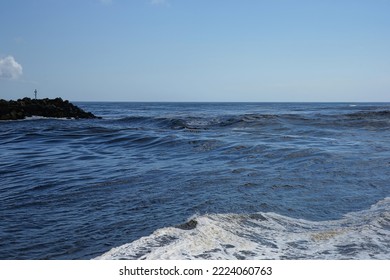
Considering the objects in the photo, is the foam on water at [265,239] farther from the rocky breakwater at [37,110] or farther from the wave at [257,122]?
the rocky breakwater at [37,110]

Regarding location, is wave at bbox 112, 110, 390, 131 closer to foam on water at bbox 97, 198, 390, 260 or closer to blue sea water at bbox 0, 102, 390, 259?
blue sea water at bbox 0, 102, 390, 259

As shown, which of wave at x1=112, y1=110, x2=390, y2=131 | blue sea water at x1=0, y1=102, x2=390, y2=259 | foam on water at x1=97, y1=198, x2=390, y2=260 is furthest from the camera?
wave at x1=112, y1=110, x2=390, y2=131

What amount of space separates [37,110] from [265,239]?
3312cm

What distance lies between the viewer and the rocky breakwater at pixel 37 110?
31.8 metres

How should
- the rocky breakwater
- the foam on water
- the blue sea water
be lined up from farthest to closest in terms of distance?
the rocky breakwater, the blue sea water, the foam on water

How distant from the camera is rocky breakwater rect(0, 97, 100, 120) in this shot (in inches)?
1252

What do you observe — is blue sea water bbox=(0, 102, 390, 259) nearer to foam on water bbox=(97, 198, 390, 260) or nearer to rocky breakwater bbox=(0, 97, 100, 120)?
foam on water bbox=(97, 198, 390, 260)

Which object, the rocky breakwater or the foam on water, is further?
the rocky breakwater

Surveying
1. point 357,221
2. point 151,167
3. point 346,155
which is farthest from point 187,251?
point 346,155

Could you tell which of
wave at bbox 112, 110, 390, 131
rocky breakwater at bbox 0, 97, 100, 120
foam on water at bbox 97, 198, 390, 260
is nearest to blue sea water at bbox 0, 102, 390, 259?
foam on water at bbox 97, 198, 390, 260

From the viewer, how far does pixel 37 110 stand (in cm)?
3384

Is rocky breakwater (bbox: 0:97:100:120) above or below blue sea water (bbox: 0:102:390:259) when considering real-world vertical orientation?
above

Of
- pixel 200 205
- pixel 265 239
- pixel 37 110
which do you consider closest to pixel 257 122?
pixel 200 205

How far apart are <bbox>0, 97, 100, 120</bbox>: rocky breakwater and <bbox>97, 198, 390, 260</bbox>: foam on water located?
99.7 ft
